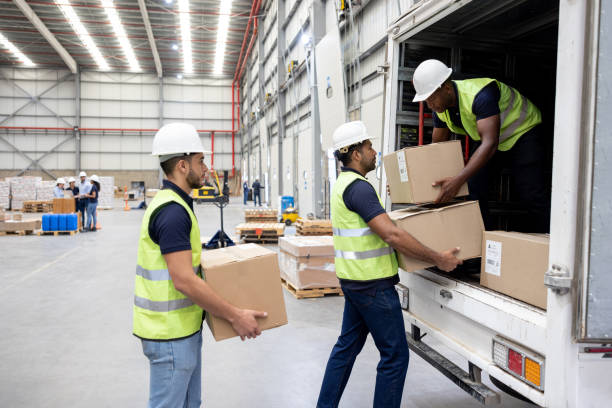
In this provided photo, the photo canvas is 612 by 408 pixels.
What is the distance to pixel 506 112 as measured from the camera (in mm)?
2713

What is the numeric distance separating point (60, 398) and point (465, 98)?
134 inches

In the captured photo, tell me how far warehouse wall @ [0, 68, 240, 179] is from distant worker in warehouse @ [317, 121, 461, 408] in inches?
1224

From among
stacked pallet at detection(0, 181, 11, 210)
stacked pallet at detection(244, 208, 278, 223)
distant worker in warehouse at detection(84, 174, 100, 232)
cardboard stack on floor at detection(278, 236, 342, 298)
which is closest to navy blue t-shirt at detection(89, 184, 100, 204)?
distant worker in warehouse at detection(84, 174, 100, 232)

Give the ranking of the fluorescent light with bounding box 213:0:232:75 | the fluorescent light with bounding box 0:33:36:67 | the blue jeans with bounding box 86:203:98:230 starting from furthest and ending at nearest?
the fluorescent light with bounding box 0:33:36:67
the fluorescent light with bounding box 213:0:232:75
the blue jeans with bounding box 86:203:98:230

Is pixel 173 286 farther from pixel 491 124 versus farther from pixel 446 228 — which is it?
pixel 491 124

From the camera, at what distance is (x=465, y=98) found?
8.53 feet

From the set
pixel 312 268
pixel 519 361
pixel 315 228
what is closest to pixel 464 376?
pixel 519 361

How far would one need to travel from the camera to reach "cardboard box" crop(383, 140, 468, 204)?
8.13ft

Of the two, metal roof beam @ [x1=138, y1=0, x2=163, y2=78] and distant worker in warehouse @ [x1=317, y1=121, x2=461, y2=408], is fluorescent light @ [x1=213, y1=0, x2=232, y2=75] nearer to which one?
metal roof beam @ [x1=138, y1=0, x2=163, y2=78]

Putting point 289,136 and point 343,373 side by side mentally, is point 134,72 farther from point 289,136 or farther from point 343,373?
point 343,373

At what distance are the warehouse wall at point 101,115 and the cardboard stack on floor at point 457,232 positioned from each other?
31092mm

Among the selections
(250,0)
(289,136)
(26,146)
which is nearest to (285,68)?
(289,136)

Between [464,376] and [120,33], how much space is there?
2659 centimetres

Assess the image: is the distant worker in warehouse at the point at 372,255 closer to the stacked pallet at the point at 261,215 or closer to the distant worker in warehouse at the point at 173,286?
the distant worker in warehouse at the point at 173,286
